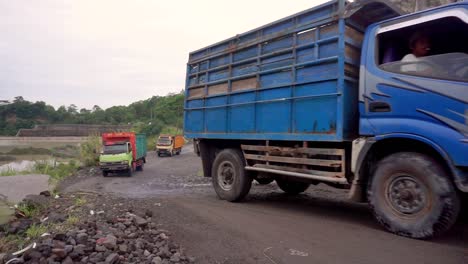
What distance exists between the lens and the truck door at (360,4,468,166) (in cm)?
385

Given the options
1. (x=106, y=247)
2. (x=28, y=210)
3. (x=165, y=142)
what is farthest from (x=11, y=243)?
(x=165, y=142)

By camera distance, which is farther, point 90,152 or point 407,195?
point 90,152

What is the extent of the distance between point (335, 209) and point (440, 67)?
310cm

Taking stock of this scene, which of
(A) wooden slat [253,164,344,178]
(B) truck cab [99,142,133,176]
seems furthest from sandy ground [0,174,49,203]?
(B) truck cab [99,142,133,176]

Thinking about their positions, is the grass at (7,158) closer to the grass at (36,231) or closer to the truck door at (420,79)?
the grass at (36,231)

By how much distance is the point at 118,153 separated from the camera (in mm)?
19016

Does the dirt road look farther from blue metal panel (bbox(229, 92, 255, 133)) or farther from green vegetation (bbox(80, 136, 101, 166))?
green vegetation (bbox(80, 136, 101, 166))

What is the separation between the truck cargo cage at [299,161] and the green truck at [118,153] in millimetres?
13493

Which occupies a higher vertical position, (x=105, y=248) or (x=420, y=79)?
(x=420, y=79)

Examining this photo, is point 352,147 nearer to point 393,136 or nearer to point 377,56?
point 393,136

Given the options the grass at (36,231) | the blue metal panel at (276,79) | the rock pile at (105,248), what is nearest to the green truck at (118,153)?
the grass at (36,231)

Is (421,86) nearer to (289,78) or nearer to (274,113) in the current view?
(289,78)

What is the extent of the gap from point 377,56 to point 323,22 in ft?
3.34

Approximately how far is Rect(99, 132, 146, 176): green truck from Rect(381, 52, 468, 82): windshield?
16.5 m
